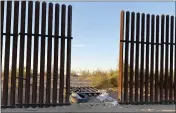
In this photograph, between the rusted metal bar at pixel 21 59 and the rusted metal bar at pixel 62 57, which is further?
the rusted metal bar at pixel 62 57

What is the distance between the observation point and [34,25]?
10.6 m

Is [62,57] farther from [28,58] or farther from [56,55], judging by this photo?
[28,58]

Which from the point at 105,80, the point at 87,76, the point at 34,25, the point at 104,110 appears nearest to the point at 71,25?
the point at 34,25

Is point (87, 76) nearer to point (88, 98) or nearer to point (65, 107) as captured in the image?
point (88, 98)

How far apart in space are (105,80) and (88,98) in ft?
18.6

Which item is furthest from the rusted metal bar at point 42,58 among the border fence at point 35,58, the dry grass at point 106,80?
the dry grass at point 106,80

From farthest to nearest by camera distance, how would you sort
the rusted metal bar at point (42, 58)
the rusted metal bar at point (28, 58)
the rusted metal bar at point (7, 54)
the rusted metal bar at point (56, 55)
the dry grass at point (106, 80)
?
the dry grass at point (106, 80) < the rusted metal bar at point (56, 55) < the rusted metal bar at point (42, 58) < the rusted metal bar at point (28, 58) < the rusted metal bar at point (7, 54)

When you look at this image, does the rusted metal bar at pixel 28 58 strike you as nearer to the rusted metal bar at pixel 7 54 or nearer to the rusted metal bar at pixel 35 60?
the rusted metal bar at pixel 35 60

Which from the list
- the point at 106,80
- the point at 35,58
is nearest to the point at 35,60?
the point at 35,58

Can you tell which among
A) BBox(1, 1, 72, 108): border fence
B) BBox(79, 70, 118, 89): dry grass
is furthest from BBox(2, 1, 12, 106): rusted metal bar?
BBox(79, 70, 118, 89): dry grass

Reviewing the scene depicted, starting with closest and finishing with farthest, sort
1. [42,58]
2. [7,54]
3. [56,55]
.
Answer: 1. [7,54]
2. [42,58]
3. [56,55]

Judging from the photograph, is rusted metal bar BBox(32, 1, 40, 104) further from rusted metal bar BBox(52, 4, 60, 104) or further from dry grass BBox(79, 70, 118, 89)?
dry grass BBox(79, 70, 118, 89)

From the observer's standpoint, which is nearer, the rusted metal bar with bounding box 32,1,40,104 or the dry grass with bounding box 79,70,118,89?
the rusted metal bar with bounding box 32,1,40,104

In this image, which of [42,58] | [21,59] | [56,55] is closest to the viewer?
[21,59]
